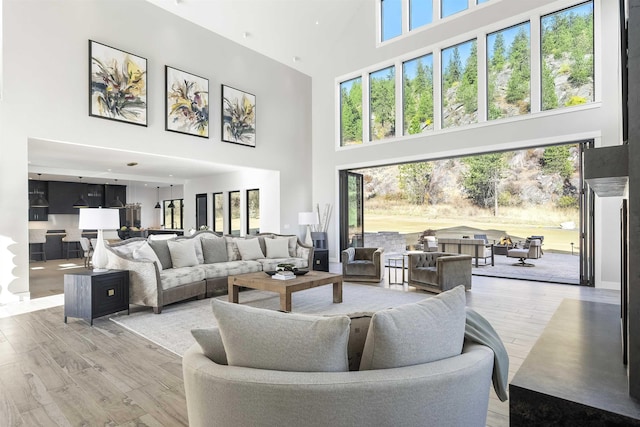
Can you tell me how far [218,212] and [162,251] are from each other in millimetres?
6123

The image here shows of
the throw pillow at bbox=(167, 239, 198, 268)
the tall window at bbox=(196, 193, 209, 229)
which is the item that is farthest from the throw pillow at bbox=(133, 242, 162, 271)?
the tall window at bbox=(196, 193, 209, 229)

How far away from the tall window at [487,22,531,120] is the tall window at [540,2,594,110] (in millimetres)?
304

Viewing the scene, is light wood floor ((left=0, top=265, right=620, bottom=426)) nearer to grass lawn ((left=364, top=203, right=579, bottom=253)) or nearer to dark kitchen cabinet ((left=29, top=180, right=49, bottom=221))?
grass lawn ((left=364, top=203, right=579, bottom=253))

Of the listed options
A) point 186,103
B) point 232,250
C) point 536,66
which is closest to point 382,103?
point 536,66

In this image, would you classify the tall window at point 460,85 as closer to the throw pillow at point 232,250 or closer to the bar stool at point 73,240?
the throw pillow at point 232,250

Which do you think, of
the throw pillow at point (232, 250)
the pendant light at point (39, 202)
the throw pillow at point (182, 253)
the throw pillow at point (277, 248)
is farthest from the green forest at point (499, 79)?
the pendant light at point (39, 202)

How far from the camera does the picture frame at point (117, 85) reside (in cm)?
619

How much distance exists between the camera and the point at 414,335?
124 cm

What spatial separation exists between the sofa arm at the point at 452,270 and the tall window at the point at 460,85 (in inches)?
136

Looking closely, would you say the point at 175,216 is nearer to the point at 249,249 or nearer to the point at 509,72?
the point at 249,249

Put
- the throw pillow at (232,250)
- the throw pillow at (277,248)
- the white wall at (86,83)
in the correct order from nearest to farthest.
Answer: the white wall at (86,83) → the throw pillow at (232,250) → the throw pillow at (277,248)

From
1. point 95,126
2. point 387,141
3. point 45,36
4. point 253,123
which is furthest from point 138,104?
point 387,141

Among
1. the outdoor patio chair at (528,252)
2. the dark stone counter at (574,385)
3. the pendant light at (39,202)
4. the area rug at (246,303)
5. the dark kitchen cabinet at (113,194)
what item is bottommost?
the area rug at (246,303)

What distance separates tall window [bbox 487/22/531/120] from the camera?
268 inches
